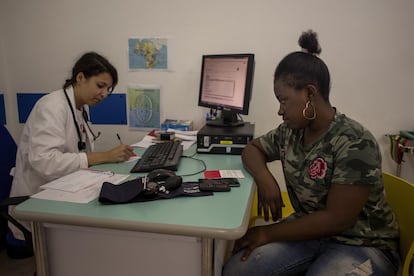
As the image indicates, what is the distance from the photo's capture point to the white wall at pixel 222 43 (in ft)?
6.40

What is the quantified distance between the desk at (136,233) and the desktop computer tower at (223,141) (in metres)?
0.50

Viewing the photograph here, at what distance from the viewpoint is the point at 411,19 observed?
6.20ft

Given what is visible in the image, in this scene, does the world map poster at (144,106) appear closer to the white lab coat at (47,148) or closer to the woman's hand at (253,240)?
the white lab coat at (47,148)

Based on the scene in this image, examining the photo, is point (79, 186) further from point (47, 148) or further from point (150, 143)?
point (150, 143)

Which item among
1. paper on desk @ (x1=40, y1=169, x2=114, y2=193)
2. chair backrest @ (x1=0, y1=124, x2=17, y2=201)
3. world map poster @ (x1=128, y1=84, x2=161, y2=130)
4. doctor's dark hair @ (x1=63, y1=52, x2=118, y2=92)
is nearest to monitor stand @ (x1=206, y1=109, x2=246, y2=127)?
world map poster @ (x1=128, y1=84, x2=161, y2=130)

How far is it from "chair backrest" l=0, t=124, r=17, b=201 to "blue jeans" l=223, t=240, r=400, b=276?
1114mm

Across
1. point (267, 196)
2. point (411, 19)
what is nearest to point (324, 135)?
point (267, 196)

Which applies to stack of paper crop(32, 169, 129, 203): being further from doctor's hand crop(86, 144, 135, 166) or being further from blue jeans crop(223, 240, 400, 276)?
blue jeans crop(223, 240, 400, 276)

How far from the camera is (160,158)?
148 cm

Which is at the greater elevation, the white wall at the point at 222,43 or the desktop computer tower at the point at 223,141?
the white wall at the point at 222,43

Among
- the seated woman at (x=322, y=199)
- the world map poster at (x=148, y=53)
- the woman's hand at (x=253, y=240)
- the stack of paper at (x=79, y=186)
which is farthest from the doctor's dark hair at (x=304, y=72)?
the world map poster at (x=148, y=53)

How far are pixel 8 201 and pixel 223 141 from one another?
3.20 feet

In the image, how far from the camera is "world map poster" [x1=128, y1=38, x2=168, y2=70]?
2225mm

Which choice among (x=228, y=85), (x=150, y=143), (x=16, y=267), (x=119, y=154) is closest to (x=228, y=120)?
(x=228, y=85)
